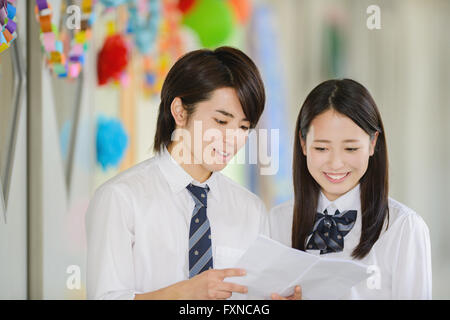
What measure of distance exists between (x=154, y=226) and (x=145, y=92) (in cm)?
75

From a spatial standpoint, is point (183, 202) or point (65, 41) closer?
point (183, 202)

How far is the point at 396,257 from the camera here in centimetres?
143

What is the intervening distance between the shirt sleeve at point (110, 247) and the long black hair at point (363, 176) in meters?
0.44

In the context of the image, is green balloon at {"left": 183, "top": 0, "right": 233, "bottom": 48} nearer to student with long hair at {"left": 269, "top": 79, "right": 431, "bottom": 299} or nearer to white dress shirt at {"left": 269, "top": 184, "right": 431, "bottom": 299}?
student with long hair at {"left": 269, "top": 79, "right": 431, "bottom": 299}

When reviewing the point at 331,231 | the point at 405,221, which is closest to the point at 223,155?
the point at 331,231

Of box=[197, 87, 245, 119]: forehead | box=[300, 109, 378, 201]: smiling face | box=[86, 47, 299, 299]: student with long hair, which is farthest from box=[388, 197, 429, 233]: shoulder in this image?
→ box=[197, 87, 245, 119]: forehead

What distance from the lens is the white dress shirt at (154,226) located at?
1.34 metres

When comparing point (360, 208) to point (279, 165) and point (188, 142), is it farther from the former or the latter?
point (188, 142)

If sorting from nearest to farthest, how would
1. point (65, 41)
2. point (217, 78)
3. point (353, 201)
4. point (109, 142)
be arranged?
point (217, 78)
point (353, 201)
point (65, 41)
point (109, 142)

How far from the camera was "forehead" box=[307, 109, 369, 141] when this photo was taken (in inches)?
56.3

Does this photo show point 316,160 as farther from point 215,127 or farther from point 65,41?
point 65,41

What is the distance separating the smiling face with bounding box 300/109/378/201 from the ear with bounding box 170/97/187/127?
319 mm

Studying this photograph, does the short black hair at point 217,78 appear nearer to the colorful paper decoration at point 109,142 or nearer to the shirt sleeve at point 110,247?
the shirt sleeve at point 110,247

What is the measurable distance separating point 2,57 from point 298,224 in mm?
912
